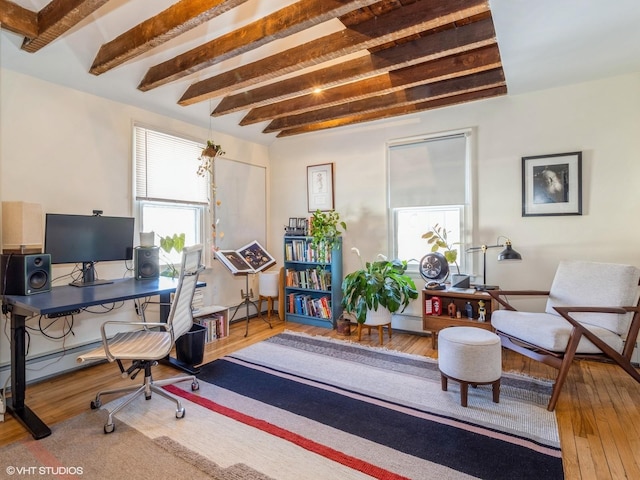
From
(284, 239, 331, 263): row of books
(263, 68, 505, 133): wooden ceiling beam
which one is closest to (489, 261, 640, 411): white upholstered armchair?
(263, 68, 505, 133): wooden ceiling beam

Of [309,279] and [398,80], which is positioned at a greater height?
[398,80]

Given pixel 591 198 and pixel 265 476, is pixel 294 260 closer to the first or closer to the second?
pixel 265 476

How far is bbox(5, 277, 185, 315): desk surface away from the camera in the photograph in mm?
1980

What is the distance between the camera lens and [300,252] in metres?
4.42

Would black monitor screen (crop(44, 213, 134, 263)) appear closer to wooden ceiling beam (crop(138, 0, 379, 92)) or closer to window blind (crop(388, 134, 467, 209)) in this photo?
wooden ceiling beam (crop(138, 0, 379, 92))

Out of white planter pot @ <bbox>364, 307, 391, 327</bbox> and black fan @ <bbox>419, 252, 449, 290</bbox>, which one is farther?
white planter pot @ <bbox>364, 307, 391, 327</bbox>

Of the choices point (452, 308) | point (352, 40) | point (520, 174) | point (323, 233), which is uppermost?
point (352, 40)

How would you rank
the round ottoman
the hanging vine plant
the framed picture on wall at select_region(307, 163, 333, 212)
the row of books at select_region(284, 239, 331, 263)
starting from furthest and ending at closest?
1. the framed picture on wall at select_region(307, 163, 333, 212)
2. the row of books at select_region(284, 239, 331, 263)
3. the hanging vine plant
4. the round ottoman

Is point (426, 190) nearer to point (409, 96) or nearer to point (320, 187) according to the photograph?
point (409, 96)

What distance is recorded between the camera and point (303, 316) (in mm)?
4352

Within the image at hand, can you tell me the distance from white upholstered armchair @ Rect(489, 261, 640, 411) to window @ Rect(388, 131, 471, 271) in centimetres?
110

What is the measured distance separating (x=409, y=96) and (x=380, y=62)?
776mm

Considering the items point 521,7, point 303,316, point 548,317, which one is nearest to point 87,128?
point 303,316

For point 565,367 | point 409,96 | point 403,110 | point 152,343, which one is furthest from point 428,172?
point 152,343
